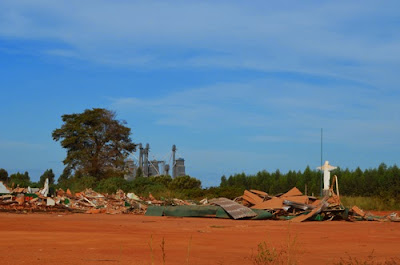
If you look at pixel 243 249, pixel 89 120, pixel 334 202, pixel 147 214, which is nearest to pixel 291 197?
pixel 334 202

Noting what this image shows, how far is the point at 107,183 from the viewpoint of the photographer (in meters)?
39.1

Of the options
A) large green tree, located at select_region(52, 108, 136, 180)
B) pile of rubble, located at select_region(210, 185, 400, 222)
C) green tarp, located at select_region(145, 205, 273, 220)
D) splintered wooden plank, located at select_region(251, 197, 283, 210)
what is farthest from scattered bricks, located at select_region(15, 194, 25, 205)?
large green tree, located at select_region(52, 108, 136, 180)

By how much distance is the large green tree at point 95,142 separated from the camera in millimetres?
54312

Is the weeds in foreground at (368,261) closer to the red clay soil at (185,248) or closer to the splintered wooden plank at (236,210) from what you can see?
the red clay soil at (185,248)

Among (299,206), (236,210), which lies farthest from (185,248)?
(299,206)

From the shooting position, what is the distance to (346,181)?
35469 mm

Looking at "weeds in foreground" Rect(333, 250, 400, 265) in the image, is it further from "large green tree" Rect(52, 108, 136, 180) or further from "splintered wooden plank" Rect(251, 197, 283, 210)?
"large green tree" Rect(52, 108, 136, 180)

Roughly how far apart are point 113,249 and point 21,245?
161 centimetres

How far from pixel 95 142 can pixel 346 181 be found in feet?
90.9

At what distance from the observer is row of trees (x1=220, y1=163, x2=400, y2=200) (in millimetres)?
33438

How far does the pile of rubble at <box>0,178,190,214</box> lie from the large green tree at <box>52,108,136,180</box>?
2603 cm

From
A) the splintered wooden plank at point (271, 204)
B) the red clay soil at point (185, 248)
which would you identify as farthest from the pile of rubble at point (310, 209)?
the red clay soil at point (185, 248)

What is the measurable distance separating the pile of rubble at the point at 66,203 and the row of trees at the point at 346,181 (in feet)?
30.8

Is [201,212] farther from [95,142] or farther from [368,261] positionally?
[95,142]
